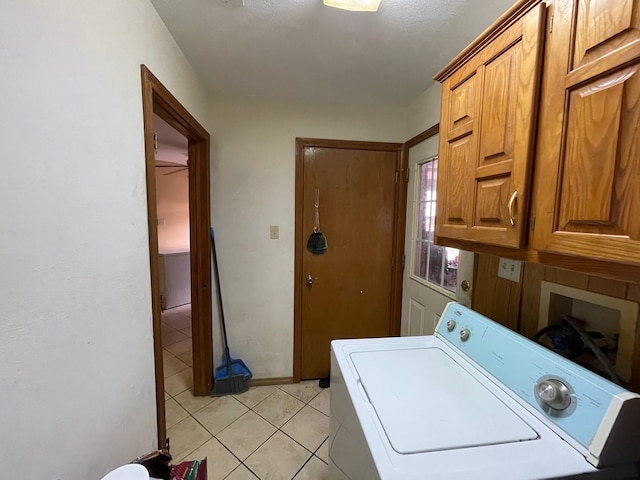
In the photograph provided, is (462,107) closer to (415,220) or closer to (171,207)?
(415,220)

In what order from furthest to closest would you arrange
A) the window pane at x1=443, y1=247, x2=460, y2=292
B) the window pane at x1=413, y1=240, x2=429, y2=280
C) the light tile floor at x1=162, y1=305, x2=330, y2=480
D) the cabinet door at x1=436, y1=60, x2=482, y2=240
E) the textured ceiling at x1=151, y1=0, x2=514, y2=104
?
the window pane at x1=413, y1=240, x2=429, y2=280 < the window pane at x1=443, y1=247, x2=460, y2=292 < the light tile floor at x1=162, y1=305, x2=330, y2=480 < the textured ceiling at x1=151, y1=0, x2=514, y2=104 < the cabinet door at x1=436, y1=60, x2=482, y2=240

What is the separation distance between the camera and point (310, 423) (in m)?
1.87

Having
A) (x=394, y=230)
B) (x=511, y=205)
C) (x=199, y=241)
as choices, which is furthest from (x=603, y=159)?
(x=199, y=241)

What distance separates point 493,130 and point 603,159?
37 centimetres

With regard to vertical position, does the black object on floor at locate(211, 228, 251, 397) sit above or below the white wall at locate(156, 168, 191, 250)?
below

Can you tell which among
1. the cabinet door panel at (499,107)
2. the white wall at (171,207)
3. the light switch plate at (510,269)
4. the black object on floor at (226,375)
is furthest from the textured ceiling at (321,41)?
the white wall at (171,207)

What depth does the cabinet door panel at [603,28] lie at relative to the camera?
1.87 feet

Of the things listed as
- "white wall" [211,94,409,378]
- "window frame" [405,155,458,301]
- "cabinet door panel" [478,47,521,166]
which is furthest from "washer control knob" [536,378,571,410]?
"white wall" [211,94,409,378]

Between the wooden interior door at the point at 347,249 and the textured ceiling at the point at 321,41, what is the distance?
0.52 meters

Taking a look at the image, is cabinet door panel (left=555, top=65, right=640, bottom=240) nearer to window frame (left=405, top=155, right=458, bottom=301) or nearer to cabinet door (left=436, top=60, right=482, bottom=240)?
cabinet door (left=436, top=60, right=482, bottom=240)

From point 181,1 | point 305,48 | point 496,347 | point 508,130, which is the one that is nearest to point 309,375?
point 496,347

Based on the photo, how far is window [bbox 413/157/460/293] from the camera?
5.65 ft

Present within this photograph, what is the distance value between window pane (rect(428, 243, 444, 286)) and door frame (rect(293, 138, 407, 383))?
36 centimetres

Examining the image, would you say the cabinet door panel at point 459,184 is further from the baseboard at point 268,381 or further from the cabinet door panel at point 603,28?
the baseboard at point 268,381
